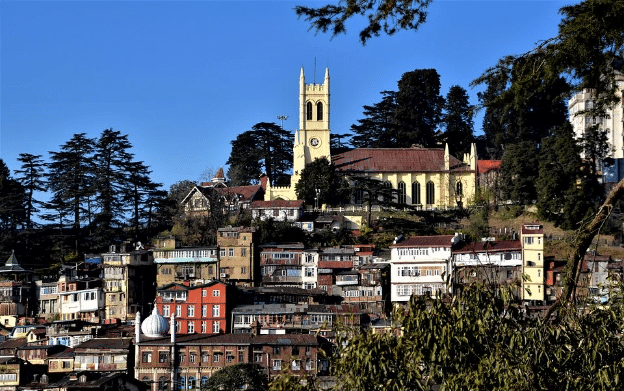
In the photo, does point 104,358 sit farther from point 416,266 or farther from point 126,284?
point 416,266

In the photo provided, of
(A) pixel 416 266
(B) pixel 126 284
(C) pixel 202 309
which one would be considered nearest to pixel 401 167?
(A) pixel 416 266

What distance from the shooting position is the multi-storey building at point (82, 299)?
226 ft

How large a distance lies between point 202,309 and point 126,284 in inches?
324

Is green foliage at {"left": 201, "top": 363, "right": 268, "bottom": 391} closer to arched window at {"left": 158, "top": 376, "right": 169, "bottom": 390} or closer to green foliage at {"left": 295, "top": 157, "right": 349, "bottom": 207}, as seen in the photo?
arched window at {"left": 158, "top": 376, "right": 169, "bottom": 390}

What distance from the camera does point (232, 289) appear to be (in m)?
63.8

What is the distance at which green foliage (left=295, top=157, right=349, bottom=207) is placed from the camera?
263 feet

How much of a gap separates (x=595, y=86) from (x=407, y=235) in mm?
60067

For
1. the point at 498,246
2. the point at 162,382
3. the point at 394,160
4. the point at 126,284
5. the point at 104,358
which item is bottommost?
the point at 162,382

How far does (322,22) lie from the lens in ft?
44.2

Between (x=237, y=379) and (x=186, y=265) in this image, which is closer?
(x=237, y=379)

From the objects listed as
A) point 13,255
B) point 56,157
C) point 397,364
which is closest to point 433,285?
point 13,255

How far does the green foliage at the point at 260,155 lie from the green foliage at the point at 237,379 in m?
41.1

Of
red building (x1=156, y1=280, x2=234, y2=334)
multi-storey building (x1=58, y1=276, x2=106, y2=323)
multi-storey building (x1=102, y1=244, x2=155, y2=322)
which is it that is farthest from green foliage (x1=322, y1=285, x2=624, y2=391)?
multi-storey building (x1=58, y1=276, x2=106, y2=323)

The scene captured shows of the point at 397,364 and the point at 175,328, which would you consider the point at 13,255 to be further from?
the point at 397,364
